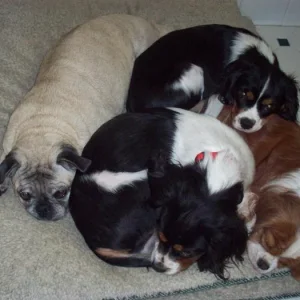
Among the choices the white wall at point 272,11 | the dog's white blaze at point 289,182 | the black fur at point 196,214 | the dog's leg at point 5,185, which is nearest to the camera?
the black fur at point 196,214

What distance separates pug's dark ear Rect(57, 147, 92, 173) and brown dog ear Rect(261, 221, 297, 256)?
34.2 inches

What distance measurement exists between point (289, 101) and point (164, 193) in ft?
3.88

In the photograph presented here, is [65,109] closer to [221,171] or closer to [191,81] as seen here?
[191,81]

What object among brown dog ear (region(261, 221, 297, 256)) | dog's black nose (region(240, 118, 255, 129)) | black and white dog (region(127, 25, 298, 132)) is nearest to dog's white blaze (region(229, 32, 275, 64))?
black and white dog (region(127, 25, 298, 132))

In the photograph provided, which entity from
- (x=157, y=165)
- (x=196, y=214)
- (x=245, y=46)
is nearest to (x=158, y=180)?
(x=157, y=165)

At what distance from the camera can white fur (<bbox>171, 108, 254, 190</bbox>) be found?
2.37 meters

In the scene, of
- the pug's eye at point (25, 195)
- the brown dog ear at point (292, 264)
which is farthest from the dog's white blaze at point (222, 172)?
the pug's eye at point (25, 195)

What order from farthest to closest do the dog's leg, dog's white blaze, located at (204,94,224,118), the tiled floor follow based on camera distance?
the tiled floor → dog's white blaze, located at (204,94,224,118) → the dog's leg

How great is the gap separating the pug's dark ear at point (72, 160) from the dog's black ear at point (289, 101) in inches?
48.7

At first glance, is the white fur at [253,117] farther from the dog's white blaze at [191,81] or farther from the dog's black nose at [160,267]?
the dog's black nose at [160,267]

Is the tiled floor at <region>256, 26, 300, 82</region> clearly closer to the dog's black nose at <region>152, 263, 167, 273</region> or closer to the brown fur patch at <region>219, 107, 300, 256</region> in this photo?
the brown fur patch at <region>219, 107, 300, 256</region>

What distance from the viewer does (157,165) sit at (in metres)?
2.21

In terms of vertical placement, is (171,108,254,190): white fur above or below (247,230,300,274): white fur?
above

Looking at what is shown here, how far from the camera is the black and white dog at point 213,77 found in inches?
111
